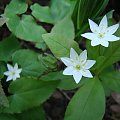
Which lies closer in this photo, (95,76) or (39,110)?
(95,76)

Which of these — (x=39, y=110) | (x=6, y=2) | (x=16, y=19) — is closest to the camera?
(x=39, y=110)

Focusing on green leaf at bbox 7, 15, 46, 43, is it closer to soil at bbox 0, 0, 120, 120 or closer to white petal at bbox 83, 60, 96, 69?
soil at bbox 0, 0, 120, 120

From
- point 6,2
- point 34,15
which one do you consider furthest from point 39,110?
point 6,2

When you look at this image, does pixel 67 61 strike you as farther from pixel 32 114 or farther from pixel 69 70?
pixel 32 114

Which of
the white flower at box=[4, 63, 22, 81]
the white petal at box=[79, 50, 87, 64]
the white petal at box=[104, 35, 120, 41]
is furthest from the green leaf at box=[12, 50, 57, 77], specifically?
the white petal at box=[104, 35, 120, 41]

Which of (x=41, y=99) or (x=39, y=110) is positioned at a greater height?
(x=41, y=99)

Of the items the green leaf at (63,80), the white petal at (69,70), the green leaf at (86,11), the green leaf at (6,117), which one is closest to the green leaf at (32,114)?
the green leaf at (6,117)

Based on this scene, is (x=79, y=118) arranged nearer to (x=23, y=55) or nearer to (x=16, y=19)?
(x=23, y=55)

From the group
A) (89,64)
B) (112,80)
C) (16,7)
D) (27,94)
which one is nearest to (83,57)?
(89,64)
